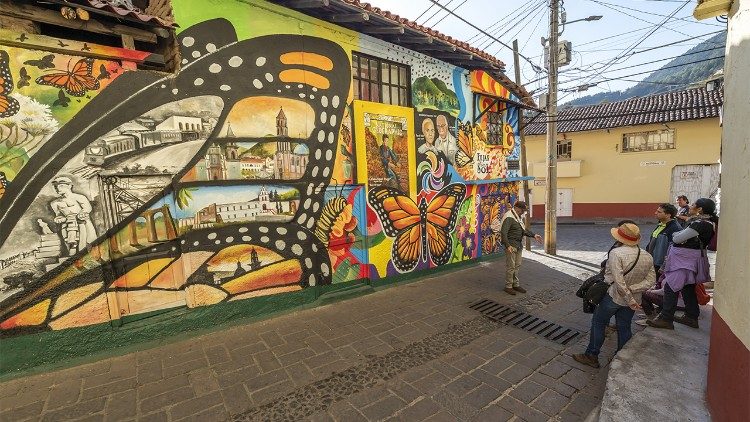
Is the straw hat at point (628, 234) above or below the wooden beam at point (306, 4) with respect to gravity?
below

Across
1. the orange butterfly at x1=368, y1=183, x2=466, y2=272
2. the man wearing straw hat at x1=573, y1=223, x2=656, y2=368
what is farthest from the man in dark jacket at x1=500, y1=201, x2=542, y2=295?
the man wearing straw hat at x1=573, y1=223, x2=656, y2=368

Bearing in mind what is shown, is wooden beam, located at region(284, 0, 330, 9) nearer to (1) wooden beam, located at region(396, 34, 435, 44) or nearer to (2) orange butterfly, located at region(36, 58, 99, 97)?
(1) wooden beam, located at region(396, 34, 435, 44)

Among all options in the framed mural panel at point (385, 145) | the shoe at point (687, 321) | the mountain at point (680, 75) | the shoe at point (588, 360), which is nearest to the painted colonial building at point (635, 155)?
the mountain at point (680, 75)

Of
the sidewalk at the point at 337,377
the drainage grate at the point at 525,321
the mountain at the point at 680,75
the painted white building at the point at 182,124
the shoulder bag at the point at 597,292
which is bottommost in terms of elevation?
the drainage grate at the point at 525,321

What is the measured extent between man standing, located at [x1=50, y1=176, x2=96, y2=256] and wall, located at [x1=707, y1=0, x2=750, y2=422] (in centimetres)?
664

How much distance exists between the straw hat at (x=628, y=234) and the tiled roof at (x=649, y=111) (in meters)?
12.8

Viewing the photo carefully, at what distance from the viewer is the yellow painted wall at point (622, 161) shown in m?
16.1

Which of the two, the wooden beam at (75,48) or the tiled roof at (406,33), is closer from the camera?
the wooden beam at (75,48)

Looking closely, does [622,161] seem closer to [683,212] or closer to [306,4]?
[683,212]

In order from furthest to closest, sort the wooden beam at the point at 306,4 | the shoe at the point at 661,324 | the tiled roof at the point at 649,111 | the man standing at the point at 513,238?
the tiled roof at the point at 649,111
the man standing at the point at 513,238
the wooden beam at the point at 306,4
the shoe at the point at 661,324

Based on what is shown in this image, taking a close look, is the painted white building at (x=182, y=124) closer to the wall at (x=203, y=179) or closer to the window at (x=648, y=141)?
the wall at (x=203, y=179)

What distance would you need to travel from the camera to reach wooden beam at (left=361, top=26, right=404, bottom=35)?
5867 mm

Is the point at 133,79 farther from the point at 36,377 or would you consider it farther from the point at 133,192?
the point at 36,377

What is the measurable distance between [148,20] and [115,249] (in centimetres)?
297
